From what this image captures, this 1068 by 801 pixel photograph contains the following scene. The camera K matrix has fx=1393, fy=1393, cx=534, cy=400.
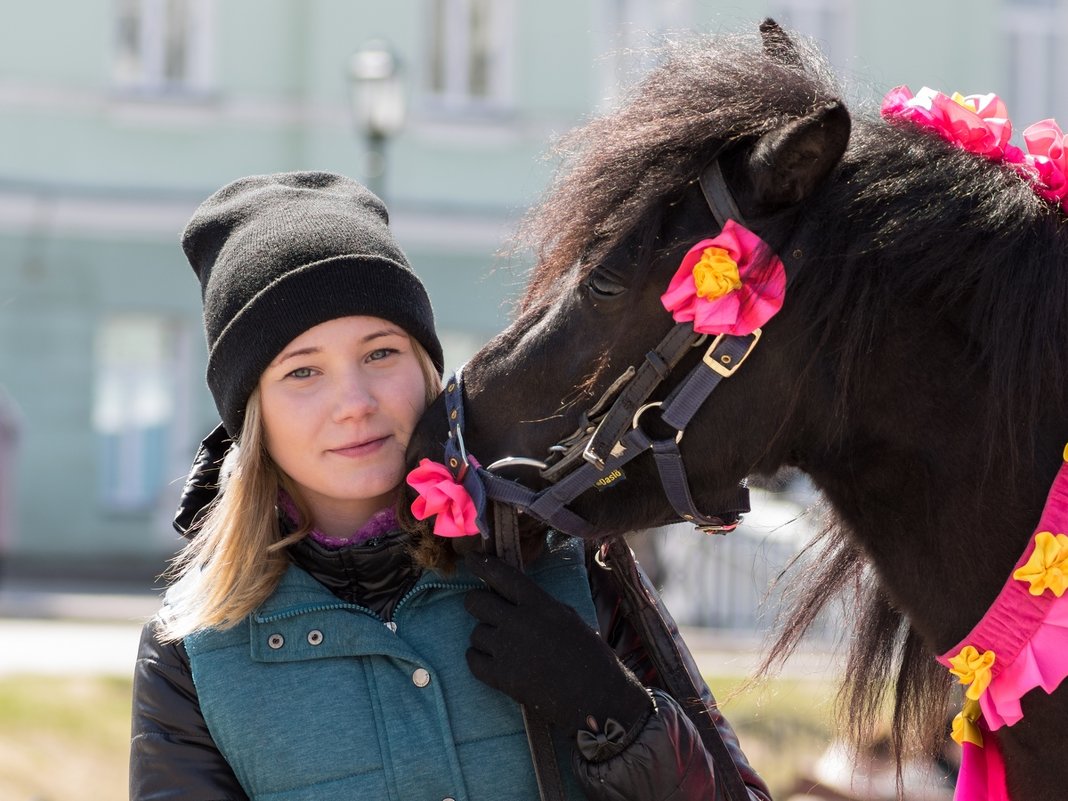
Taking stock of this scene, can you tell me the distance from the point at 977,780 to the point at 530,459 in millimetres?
867

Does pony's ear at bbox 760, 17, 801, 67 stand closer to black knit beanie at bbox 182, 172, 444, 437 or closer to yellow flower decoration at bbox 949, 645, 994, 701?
black knit beanie at bbox 182, 172, 444, 437

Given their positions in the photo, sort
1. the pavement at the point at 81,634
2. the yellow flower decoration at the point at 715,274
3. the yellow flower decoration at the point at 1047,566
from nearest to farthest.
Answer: the yellow flower decoration at the point at 1047,566 → the yellow flower decoration at the point at 715,274 → the pavement at the point at 81,634

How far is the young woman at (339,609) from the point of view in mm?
2166

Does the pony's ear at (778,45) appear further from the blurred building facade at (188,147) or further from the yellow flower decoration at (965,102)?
the blurred building facade at (188,147)

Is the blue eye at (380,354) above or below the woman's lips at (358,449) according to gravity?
above

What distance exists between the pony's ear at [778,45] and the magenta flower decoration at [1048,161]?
0.40 metres

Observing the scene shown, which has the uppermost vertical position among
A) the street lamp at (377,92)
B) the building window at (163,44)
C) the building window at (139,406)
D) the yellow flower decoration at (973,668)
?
the yellow flower decoration at (973,668)

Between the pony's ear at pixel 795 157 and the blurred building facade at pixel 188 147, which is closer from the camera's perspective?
the pony's ear at pixel 795 157

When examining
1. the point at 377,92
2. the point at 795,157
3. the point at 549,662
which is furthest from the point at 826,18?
the point at 549,662

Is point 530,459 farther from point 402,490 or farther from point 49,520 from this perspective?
point 49,520

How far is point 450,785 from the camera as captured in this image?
2178mm

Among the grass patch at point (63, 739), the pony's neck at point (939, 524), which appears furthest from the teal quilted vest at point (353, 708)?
the grass patch at point (63, 739)

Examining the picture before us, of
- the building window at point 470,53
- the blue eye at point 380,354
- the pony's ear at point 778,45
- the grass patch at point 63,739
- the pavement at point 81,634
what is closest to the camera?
the pony's ear at point 778,45

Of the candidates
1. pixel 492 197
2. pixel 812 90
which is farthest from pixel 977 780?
pixel 492 197
